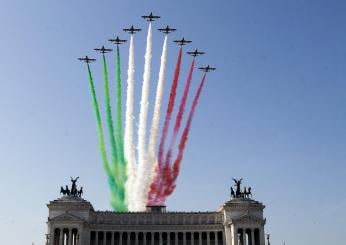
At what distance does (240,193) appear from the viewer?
133000 millimetres

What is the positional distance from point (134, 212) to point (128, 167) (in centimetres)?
1300

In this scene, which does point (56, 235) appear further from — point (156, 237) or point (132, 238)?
point (156, 237)

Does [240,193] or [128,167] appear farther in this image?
[240,193]

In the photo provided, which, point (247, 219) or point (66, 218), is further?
point (247, 219)

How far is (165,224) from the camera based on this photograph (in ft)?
422

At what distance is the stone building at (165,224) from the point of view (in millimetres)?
123500

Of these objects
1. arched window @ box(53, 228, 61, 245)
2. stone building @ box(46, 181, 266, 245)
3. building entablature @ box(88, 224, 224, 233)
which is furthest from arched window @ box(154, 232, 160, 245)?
arched window @ box(53, 228, 61, 245)

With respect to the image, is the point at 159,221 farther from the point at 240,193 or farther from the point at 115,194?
the point at 240,193

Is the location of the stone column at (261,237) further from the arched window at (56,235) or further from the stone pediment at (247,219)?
the arched window at (56,235)

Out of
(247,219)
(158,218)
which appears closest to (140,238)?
(158,218)

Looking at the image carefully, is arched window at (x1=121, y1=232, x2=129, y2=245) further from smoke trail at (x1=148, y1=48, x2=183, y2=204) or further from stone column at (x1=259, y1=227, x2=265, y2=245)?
stone column at (x1=259, y1=227, x2=265, y2=245)

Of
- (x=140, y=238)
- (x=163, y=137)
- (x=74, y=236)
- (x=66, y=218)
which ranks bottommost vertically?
(x=74, y=236)

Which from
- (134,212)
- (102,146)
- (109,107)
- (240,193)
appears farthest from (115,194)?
(240,193)

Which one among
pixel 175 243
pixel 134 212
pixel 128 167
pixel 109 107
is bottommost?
pixel 175 243
